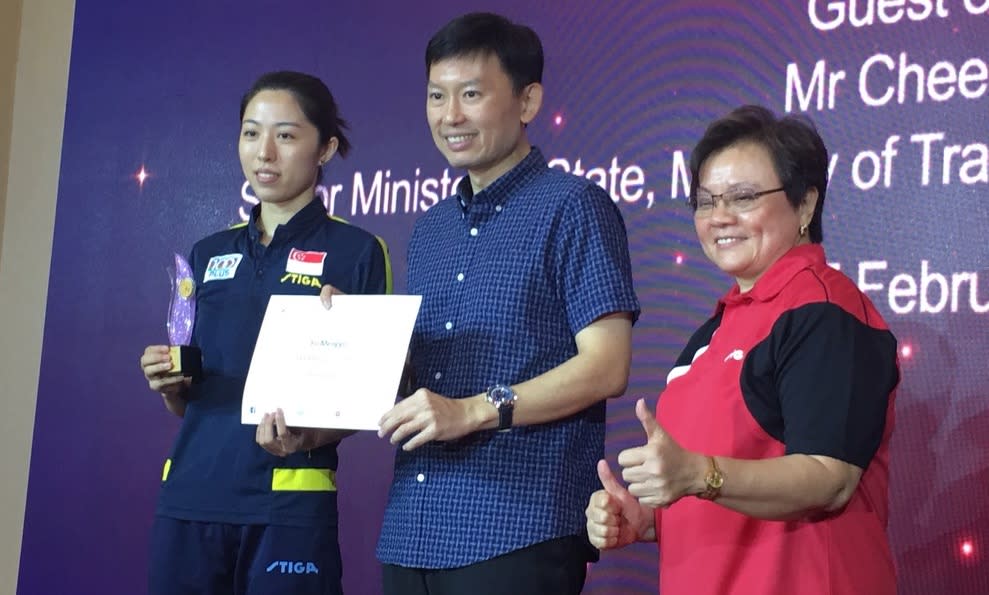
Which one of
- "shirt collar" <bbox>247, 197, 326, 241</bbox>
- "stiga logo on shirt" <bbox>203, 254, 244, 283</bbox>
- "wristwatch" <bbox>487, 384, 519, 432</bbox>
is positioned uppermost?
"shirt collar" <bbox>247, 197, 326, 241</bbox>

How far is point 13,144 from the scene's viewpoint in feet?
13.8

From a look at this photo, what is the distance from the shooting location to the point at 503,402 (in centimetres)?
178

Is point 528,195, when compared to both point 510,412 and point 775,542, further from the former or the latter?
point 775,542

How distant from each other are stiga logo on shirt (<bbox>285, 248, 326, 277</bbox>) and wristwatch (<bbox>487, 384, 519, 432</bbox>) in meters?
0.56

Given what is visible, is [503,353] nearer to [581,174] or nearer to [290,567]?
[290,567]

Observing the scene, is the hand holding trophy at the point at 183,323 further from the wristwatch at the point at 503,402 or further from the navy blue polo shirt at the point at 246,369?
the wristwatch at the point at 503,402

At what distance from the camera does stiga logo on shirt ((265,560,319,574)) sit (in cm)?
205

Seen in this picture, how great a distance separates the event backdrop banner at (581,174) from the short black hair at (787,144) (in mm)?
1005

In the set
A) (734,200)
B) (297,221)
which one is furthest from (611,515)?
(297,221)

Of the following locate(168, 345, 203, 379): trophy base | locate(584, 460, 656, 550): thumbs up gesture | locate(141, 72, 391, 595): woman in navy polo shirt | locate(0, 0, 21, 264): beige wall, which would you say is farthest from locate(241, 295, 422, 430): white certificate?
locate(0, 0, 21, 264): beige wall

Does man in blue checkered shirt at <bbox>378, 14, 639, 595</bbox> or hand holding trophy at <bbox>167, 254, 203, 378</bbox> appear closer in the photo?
man in blue checkered shirt at <bbox>378, 14, 639, 595</bbox>

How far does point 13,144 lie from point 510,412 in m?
3.06

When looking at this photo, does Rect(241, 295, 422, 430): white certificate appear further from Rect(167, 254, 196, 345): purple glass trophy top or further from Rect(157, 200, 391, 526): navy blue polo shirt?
Rect(167, 254, 196, 345): purple glass trophy top

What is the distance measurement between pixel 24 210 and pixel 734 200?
3118mm
